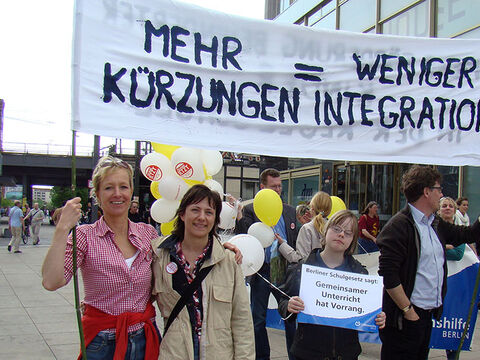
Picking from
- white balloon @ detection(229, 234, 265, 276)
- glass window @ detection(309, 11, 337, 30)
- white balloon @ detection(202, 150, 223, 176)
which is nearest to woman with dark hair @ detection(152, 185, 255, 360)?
white balloon @ detection(229, 234, 265, 276)

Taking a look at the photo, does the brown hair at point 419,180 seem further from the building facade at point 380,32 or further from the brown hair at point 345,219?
the building facade at point 380,32

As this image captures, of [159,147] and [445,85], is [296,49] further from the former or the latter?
[159,147]

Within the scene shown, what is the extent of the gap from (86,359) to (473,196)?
30.4 ft

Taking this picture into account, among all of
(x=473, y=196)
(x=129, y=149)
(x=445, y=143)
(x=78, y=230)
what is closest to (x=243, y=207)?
(x=445, y=143)

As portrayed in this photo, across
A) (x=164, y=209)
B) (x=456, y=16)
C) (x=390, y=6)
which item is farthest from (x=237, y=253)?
(x=390, y=6)

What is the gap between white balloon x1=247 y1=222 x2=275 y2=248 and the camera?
4.66 meters

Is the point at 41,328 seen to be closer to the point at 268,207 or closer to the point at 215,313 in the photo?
the point at 268,207

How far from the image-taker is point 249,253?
13.8 ft

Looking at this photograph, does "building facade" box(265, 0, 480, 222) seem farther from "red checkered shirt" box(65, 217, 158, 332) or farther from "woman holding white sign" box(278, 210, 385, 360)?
"red checkered shirt" box(65, 217, 158, 332)

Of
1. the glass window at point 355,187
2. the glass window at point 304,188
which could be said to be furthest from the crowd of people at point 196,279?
the glass window at point 304,188

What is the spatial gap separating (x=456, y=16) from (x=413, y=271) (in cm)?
886

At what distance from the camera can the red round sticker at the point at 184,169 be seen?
4.58m

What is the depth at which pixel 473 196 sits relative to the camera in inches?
380

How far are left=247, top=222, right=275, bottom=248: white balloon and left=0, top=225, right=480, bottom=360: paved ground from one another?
53.6 inches
